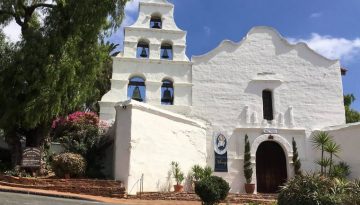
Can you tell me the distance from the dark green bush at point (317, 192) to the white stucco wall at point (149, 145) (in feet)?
26.3

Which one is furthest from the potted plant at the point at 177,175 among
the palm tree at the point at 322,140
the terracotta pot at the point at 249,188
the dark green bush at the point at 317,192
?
the dark green bush at the point at 317,192

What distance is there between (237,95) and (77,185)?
35.4ft

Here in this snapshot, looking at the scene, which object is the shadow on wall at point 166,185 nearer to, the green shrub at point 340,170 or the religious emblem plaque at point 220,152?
the religious emblem plaque at point 220,152

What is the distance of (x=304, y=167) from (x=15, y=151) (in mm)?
14981

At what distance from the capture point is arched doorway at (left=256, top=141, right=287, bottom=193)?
2397cm

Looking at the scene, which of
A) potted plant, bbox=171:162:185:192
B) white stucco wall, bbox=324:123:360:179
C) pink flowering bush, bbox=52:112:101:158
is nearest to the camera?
potted plant, bbox=171:162:185:192

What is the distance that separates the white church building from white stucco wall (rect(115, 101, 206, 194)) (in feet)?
0.55

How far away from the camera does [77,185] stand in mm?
17938

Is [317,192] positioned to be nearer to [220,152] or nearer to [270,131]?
[220,152]

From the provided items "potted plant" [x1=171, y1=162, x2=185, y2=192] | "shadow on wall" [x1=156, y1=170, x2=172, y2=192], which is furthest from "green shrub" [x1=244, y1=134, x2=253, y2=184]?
"shadow on wall" [x1=156, y1=170, x2=172, y2=192]

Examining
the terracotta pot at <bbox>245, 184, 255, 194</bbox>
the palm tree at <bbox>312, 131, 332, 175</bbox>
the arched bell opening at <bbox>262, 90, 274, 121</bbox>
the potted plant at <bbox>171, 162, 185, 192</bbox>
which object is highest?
the arched bell opening at <bbox>262, 90, 274, 121</bbox>

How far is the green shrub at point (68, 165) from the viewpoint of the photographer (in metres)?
19.0

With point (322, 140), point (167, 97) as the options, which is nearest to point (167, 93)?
point (167, 97)

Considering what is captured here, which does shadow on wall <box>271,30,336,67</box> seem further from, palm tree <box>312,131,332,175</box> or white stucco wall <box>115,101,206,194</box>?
white stucco wall <box>115,101,206,194</box>
